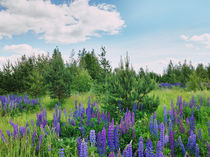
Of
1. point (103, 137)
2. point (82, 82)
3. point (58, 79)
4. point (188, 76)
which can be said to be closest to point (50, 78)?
point (58, 79)

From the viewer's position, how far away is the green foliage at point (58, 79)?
10289mm

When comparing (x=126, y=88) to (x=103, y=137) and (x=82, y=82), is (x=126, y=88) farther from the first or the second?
(x=82, y=82)

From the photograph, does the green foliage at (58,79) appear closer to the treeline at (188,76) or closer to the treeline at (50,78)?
the treeline at (50,78)

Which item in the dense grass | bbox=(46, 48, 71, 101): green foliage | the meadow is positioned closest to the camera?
the meadow

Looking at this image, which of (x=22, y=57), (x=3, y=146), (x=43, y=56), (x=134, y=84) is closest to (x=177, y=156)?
(x=134, y=84)

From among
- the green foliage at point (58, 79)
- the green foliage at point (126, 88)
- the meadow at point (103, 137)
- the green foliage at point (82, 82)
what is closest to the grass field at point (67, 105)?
the green foliage at point (58, 79)

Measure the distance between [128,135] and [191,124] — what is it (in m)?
1.61

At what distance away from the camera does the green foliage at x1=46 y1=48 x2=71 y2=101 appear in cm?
1029

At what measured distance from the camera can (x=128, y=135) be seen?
11.3 feet

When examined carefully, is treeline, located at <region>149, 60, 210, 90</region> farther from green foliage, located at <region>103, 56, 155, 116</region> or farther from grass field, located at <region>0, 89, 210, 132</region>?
green foliage, located at <region>103, 56, 155, 116</region>

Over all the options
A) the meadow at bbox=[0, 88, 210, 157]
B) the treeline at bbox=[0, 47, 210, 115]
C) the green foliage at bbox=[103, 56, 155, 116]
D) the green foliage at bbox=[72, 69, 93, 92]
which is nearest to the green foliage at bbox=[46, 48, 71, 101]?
the treeline at bbox=[0, 47, 210, 115]

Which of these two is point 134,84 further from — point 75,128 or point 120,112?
point 75,128

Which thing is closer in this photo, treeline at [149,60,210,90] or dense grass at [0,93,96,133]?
dense grass at [0,93,96,133]

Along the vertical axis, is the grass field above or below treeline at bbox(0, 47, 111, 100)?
below
